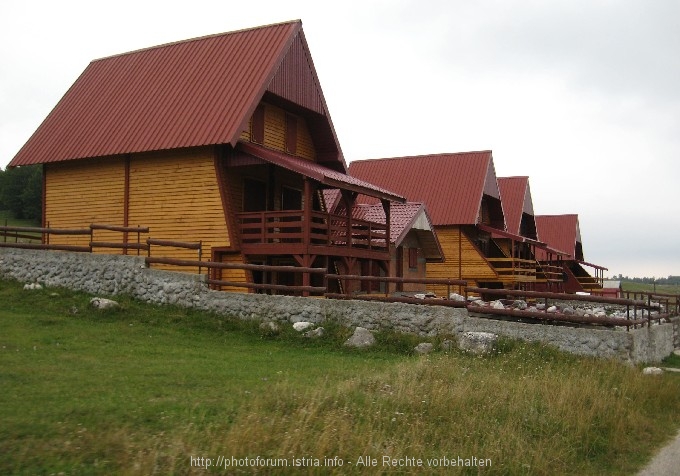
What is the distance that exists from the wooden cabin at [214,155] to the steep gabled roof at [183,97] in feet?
0.16

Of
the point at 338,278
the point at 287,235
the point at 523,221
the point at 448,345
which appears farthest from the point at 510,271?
the point at 448,345

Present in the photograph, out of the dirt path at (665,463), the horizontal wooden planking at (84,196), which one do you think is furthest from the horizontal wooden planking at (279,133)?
the dirt path at (665,463)

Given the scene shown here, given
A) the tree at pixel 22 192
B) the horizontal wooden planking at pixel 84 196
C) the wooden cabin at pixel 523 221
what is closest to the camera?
the horizontal wooden planking at pixel 84 196

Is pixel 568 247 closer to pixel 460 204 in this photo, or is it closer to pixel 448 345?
pixel 460 204

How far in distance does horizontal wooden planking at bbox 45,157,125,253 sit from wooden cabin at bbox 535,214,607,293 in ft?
108

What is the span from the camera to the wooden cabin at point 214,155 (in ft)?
65.6

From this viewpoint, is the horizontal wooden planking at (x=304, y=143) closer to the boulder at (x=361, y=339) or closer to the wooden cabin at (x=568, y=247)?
the boulder at (x=361, y=339)

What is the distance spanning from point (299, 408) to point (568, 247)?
47.5 meters

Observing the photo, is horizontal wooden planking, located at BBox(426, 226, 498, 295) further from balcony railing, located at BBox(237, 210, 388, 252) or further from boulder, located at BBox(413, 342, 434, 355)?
boulder, located at BBox(413, 342, 434, 355)

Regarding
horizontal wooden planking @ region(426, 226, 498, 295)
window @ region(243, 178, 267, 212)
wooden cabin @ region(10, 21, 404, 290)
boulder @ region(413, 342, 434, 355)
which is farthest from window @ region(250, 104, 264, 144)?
horizontal wooden planking @ region(426, 226, 498, 295)

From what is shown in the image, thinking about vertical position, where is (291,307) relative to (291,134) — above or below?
below

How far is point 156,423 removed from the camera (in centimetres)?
788

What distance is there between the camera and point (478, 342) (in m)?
15.7

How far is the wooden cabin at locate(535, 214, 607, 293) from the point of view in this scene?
156 ft
